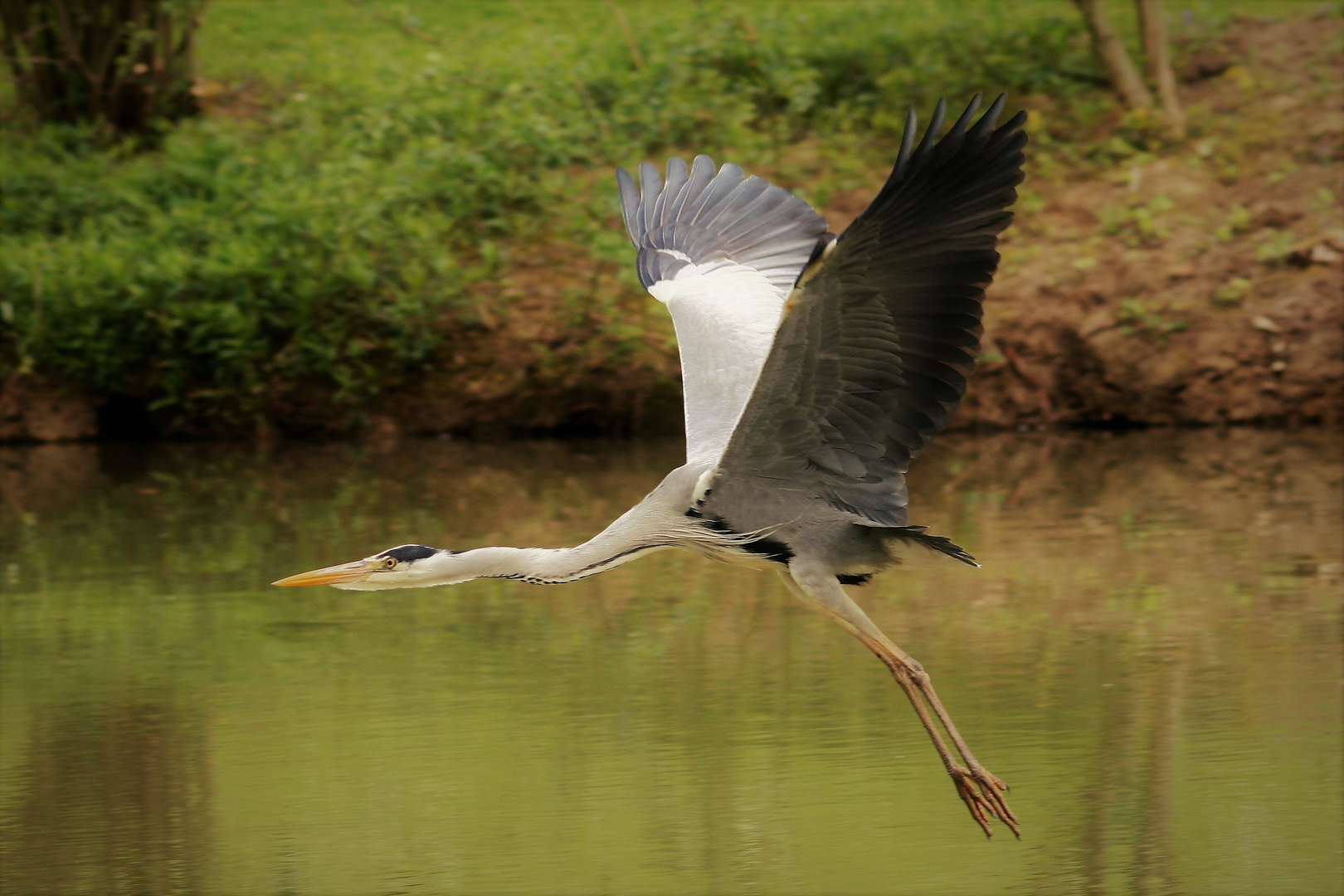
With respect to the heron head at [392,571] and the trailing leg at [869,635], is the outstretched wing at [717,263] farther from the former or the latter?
the heron head at [392,571]

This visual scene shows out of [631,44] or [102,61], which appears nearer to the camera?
[631,44]

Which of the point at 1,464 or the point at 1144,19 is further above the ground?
the point at 1144,19

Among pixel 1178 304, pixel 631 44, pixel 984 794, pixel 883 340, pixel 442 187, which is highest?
pixel 631 44

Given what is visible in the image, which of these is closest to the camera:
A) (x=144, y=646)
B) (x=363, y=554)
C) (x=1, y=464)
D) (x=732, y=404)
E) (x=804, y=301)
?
(x=804, y=301)

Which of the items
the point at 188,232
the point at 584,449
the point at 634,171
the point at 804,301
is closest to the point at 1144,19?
the point at 634,171

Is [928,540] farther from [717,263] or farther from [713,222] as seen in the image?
[713,222]

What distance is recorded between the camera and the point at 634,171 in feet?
39.2

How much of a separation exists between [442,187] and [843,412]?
315 inches

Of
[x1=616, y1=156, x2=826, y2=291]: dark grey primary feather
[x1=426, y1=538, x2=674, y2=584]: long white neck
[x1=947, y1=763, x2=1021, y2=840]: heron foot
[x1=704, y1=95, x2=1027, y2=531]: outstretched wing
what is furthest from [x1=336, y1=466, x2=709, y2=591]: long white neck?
[x1=616, y1=156, x2=826, y2=291]: dark grey primary feather

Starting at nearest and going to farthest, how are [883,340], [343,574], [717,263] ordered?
[883,340] → [343,574] → [717,263]

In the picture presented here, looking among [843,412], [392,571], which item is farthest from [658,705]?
[843,412]

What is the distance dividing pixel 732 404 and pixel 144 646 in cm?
281

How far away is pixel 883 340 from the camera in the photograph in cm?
421

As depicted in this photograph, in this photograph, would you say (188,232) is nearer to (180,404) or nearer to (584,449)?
(180,404)
